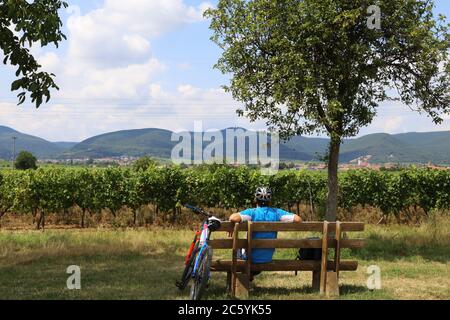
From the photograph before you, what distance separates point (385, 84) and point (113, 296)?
29.3 feet

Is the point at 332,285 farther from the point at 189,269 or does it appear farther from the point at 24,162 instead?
the point at 24,162

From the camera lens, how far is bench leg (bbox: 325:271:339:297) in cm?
760

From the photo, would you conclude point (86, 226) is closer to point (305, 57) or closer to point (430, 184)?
point (305, 57)

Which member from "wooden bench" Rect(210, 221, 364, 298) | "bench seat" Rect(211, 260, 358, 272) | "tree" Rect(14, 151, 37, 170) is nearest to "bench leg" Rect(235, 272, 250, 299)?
"wooden bench" Rect(210, 221, 364, 298)

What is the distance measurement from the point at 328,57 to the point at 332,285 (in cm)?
626

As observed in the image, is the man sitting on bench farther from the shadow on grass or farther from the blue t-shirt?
the shadow on grass

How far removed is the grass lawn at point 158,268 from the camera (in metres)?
7.80

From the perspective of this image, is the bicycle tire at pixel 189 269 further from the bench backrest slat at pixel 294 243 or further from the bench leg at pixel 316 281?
the bench leg at pixel 316 281

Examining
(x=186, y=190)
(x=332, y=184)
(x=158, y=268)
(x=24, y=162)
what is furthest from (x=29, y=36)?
(x=24, y=162)

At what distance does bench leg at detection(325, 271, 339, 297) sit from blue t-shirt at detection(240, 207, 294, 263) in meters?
0.98

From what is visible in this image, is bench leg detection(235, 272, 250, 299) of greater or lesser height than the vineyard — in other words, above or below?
below

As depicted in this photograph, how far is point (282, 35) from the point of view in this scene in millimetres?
11773
